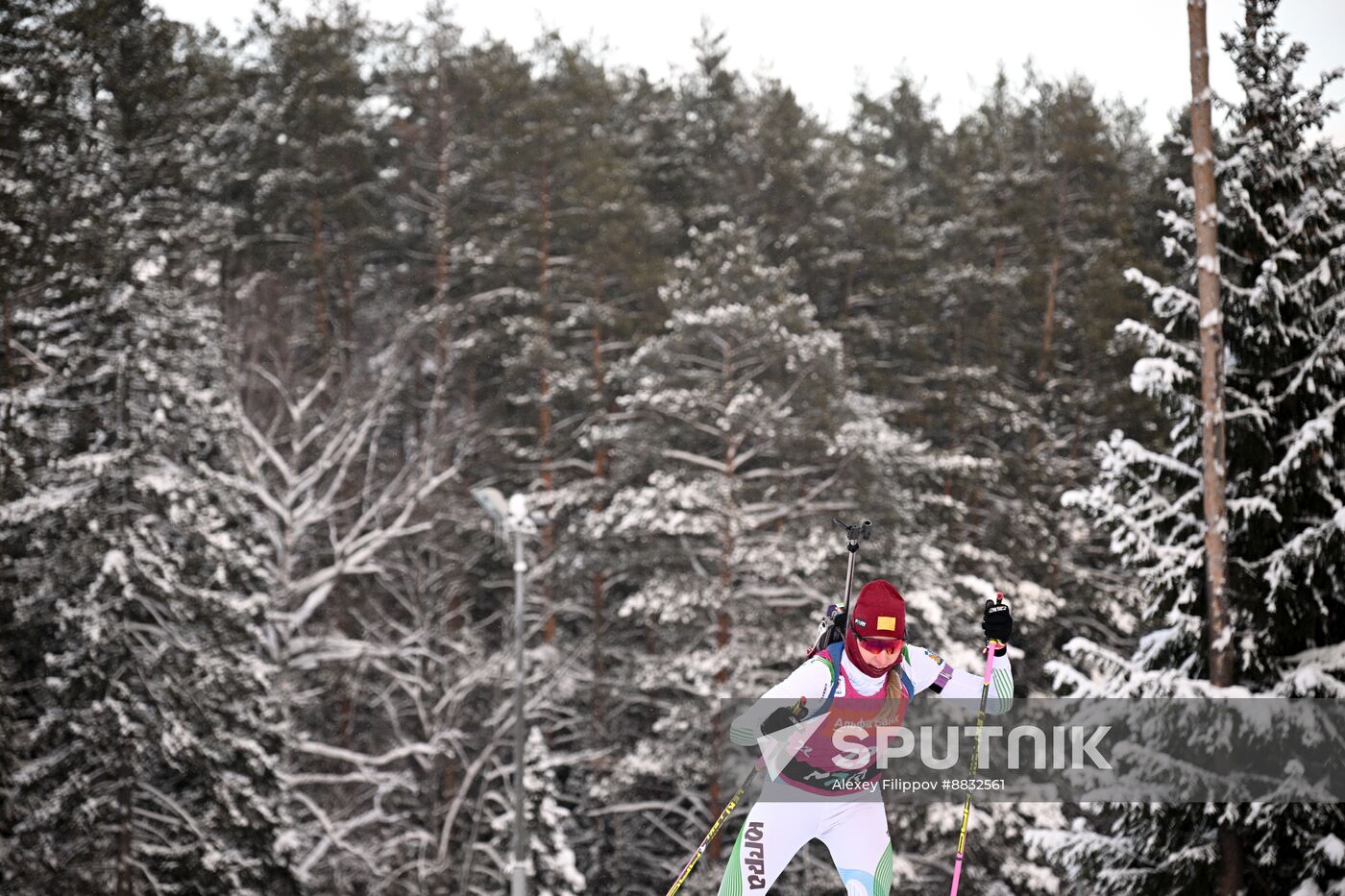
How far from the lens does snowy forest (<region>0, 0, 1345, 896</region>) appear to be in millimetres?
10422

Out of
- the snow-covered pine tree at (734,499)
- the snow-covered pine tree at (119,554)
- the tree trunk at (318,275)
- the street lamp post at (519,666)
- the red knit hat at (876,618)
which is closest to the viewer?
the red knit hat at (876,618)

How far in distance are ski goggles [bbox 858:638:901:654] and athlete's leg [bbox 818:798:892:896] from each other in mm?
702

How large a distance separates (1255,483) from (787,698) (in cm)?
713

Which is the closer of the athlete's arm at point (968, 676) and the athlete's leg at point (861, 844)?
the athlete's leg at point (861, 844)

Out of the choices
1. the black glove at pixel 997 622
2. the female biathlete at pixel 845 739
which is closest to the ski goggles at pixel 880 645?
the female biathlete at pixel 845 739

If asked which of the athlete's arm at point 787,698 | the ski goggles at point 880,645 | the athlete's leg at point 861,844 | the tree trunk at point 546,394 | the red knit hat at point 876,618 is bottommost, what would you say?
the athlete's leg at point 861,844

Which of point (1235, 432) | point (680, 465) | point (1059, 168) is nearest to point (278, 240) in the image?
point (680, 465)

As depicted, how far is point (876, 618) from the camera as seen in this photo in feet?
16.2

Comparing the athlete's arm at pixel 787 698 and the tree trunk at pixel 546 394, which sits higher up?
the tree trunk at pixel 546 394

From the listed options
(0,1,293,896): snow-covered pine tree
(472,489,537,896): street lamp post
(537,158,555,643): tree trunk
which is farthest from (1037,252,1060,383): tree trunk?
(0,1,293,896): snow-covered pine tree

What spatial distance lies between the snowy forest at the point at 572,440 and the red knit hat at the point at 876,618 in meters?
5.57

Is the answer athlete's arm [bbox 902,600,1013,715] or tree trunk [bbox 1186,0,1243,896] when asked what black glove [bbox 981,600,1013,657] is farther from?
tree trunk [bbox 1186,0,1243,896]

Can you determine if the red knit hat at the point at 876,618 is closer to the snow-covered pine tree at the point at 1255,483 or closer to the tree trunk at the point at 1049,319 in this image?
the snow-covered pine tree at the point at 1255,483

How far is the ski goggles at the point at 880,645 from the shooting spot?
4.96 meters
